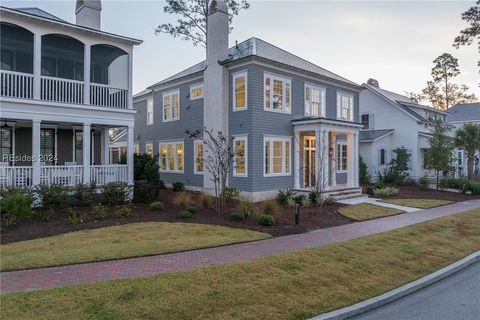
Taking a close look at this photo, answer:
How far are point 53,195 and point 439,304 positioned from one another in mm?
11729

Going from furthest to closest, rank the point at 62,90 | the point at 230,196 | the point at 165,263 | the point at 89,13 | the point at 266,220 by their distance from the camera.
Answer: the point at 89,13
the point at 230,196
the point at 62,90
the point at 266,220
the point at 165,263

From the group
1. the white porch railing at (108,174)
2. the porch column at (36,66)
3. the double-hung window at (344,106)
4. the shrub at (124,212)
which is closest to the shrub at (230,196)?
the shrub at (124,212)

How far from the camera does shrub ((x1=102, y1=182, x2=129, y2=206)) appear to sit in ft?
45.5

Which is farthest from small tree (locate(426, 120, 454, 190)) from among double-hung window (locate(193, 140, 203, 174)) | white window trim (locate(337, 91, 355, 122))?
double-hung window (locate(193, 140, 203, 174))

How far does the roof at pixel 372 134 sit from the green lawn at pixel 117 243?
20.5m

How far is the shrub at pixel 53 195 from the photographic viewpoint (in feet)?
40.6

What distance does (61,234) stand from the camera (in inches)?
392

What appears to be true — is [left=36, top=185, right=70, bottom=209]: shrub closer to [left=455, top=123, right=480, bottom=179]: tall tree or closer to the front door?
the front door

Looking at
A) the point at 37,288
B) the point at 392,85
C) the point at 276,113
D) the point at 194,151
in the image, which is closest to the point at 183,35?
the point at 194,151

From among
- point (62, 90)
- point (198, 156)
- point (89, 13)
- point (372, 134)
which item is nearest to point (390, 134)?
point (372, 134)

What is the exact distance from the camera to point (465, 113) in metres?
45.4

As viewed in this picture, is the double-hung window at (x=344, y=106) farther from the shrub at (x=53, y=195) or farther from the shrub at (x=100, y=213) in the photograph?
the shrub at (x=53, y=195)

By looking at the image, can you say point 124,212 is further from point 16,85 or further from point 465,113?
point 465,113

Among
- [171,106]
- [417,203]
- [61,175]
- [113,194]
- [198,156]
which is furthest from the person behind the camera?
[171,106]
